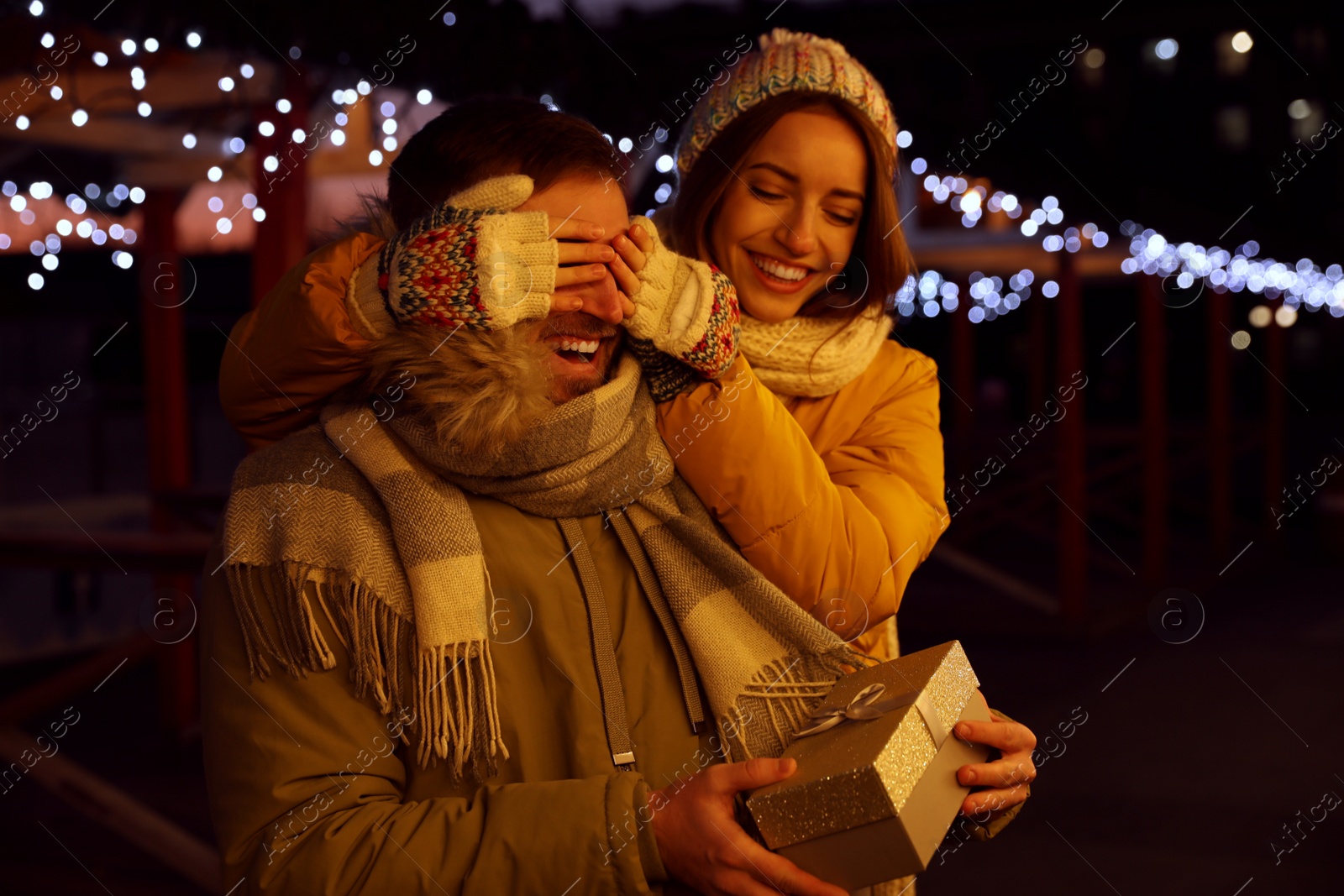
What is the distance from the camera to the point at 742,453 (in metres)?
1.19

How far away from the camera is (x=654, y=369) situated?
120 cm

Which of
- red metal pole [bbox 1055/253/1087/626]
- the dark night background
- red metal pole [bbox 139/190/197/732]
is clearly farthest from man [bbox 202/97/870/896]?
red metal pole [bbox 1055/253/1087/626]

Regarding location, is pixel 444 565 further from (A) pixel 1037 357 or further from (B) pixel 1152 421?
(A) pixel 1037 357

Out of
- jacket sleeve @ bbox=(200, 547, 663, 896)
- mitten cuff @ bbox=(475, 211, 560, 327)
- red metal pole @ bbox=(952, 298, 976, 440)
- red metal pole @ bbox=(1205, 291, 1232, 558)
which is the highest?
red metal pole @ bbox=(952, 298, 976, 440)

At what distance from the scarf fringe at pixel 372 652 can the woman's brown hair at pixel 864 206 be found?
76 centimetres

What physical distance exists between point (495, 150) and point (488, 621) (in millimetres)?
459

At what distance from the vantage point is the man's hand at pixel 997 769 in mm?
1171

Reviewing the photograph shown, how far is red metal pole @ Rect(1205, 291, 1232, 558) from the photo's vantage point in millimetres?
9438

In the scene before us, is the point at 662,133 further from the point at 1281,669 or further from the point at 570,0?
the point at 1281,669

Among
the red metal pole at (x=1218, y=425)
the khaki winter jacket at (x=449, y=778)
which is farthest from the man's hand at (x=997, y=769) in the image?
the red metal pole at (x=1218, y=425)

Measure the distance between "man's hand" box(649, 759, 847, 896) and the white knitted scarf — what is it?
59cm

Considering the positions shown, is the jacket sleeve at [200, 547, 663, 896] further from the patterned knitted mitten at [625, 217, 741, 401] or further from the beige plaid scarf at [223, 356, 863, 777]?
the patterned knitted mitten at [625, 217, 741, 401]

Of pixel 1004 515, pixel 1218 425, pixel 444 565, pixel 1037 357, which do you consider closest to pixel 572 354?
pixel 444 565

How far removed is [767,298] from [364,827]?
34.6 inches
